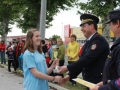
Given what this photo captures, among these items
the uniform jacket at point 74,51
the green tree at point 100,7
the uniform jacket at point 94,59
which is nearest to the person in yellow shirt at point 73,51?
the uniform jacket at point 74,51

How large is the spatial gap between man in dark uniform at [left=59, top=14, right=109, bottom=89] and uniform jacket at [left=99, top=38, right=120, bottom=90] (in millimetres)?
836

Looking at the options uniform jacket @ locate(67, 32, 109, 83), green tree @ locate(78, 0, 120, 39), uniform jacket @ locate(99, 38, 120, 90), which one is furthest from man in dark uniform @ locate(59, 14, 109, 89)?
green tree @ locate(78, 0, 120, 39)

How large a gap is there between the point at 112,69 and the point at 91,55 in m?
0.90

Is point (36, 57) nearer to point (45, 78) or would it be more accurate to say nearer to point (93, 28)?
point (45, 78)

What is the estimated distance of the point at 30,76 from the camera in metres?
3.33

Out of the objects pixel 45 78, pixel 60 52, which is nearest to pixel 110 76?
pixel 45 78

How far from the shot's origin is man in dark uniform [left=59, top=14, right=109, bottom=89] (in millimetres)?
3152

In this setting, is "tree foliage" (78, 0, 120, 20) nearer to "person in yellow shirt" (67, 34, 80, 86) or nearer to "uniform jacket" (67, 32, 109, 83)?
"person in yellow shirt" (67, 34, 80, 86)

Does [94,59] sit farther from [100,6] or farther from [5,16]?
[5,16]

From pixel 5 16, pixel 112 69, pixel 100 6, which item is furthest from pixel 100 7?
pixel 5 16

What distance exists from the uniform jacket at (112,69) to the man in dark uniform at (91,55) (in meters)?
0.84

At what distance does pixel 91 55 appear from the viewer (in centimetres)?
313

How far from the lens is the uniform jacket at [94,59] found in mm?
3145

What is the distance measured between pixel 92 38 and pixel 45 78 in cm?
81
